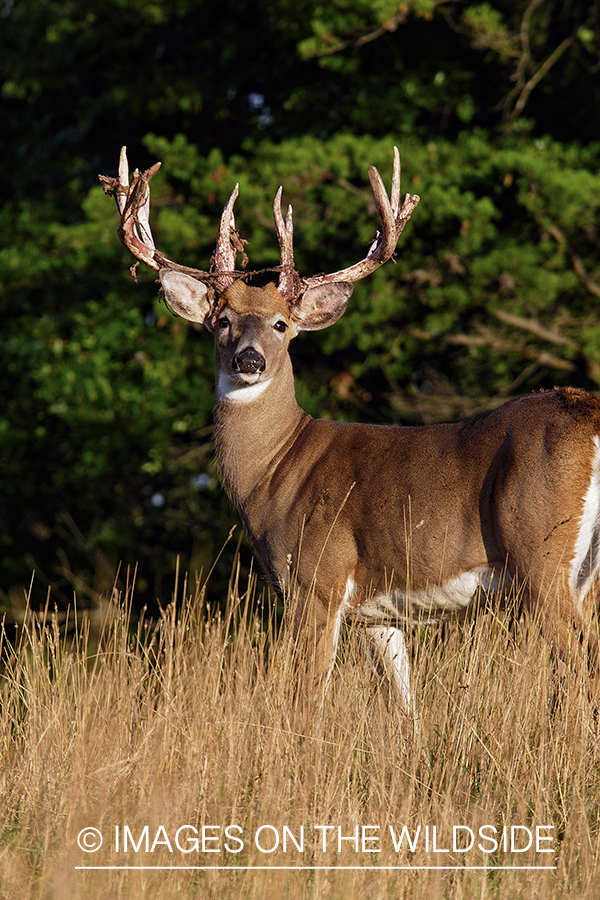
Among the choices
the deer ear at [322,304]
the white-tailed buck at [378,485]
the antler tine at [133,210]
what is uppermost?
the antler tine at [133,210]

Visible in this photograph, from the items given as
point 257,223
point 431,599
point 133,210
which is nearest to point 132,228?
point 133,210

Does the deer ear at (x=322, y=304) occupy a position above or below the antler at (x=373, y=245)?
below

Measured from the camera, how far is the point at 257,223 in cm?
976

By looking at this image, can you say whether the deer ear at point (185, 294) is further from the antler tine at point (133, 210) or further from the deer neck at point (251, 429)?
the deer neck at point (251, 429)

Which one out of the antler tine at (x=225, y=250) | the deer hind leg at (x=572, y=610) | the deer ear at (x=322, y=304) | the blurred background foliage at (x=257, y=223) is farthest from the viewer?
the blurred background foliage at (x=257, y=223)

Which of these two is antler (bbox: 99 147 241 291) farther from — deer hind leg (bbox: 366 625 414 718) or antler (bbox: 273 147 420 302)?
deer hind leg (bbox: 366 625 414 718)

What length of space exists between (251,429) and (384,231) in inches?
48.7

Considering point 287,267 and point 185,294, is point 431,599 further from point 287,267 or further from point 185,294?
point 185,294

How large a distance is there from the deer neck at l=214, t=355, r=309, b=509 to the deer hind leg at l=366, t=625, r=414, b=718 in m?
0.92

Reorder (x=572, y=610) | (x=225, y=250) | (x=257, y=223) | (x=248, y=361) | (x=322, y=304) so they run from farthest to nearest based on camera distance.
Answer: (x=257, y=223)
(x=322, y=304)
(x=225, y=250)
(x=248, y=361)
(x=572, y=610)

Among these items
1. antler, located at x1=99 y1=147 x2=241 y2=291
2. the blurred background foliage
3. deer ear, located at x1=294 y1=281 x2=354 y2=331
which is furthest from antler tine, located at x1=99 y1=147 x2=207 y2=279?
the blurred background foliage

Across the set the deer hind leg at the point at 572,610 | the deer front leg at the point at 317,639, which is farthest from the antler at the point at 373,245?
the deer hind leg at the point at 572,610

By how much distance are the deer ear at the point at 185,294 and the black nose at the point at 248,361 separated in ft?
Result: 2.27

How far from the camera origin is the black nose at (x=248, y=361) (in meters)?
5.01
